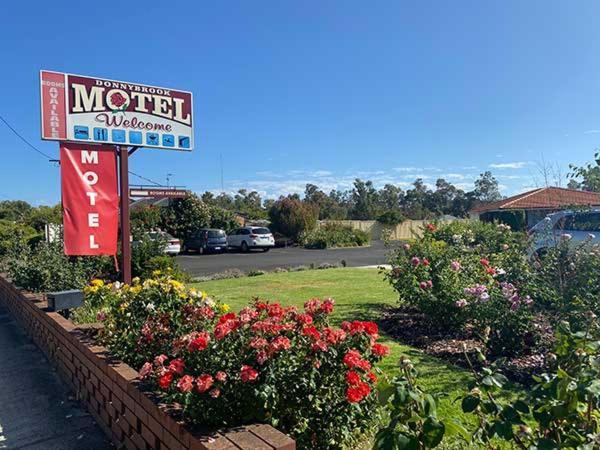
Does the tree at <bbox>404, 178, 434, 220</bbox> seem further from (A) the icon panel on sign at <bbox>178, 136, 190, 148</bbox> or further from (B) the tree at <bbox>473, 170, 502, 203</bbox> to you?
(A) the icon panel on sign at <bbox>178, 136, 190, 148</bbox>

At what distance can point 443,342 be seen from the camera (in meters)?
5.19

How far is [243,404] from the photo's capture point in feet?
8.02

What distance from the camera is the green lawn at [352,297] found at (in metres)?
4.00

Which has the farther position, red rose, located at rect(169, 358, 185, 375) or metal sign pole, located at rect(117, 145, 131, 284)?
metal sign pole, located at rect(117, 145, 131, 284)

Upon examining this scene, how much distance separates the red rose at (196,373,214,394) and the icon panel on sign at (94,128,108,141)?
5.20 metres

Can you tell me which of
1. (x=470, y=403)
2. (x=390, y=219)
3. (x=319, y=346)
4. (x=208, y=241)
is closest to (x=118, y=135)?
(x=319, y=346)

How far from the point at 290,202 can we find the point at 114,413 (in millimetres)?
31443

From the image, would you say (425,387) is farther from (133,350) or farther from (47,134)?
(47,134)

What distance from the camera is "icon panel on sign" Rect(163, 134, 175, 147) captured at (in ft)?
23.9

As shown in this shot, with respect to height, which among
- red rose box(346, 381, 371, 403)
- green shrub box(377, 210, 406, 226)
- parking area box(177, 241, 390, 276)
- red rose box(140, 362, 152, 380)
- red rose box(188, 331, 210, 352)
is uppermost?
green shrub box(377, 210, 406, 226)

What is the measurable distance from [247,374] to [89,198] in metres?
5.04

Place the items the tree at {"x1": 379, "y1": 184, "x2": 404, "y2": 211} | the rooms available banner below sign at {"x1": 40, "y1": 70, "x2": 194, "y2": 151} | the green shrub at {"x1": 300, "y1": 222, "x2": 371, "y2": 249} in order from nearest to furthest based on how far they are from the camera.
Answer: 1. the rooms available banner below sign at {"x1": 40, "y1": 70, "x2": 194, "y2": 151}
2. the green shrub at {"x1": 300, "y1": 222, "x2": 371, "y2": 249}
3. the tree at {"x1": 379, "y1": 184, "x2": 404, "y2": 211}

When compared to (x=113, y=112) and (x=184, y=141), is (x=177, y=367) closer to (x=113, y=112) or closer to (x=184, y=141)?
(x=113, y=112)

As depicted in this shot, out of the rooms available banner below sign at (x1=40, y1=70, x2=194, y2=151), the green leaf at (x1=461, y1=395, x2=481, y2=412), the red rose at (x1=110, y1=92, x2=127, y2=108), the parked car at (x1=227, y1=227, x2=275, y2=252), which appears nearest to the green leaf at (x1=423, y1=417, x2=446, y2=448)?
the green leaf at (x1=461, y1=395, x2=481, y2=412)
